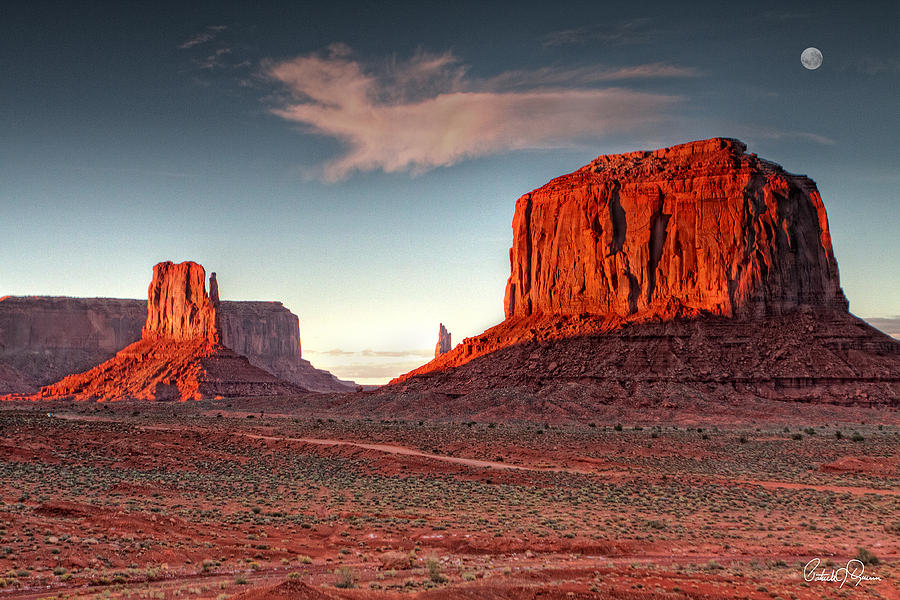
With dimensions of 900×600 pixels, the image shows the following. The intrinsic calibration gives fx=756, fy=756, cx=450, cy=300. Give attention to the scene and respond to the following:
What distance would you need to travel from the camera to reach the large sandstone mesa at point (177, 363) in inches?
4053

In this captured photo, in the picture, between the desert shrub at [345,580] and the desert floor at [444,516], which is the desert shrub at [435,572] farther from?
the desert shrub at [345,580]

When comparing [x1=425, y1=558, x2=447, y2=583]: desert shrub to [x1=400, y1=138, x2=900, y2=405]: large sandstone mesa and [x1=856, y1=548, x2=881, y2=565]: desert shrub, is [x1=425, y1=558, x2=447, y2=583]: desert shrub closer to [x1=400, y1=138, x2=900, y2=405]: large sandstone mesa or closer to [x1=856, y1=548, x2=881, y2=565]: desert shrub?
[x1=856, y1=548, x2=881, y2=565]: desert shrub

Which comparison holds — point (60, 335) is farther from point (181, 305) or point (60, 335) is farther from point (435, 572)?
point (435, 572)

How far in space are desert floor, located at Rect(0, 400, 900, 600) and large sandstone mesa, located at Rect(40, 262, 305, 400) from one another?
63243mm

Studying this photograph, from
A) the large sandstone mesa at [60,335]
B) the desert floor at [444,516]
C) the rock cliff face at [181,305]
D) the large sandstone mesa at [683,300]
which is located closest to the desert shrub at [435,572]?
the desert floor at [444,516]

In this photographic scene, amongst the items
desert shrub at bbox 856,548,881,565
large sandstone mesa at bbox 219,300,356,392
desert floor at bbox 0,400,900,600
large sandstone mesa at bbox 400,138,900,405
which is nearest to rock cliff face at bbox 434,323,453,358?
large sandstone mesa at bbox 219,300,356,392

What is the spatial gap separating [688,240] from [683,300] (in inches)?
241

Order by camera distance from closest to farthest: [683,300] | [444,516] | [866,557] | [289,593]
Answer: [289,593] → [866,557] → [444,516] → [683,300]

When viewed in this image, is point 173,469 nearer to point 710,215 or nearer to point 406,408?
point 406,408

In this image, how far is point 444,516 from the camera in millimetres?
19750

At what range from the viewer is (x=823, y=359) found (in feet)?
201

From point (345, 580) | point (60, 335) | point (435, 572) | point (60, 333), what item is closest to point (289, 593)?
point (345, 580)
